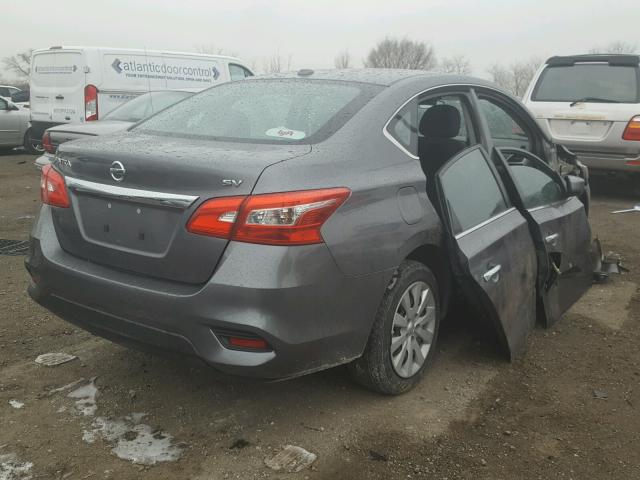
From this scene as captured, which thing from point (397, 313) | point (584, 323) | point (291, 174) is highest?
point (291, 174)

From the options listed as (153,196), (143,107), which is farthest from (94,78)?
(153,196)

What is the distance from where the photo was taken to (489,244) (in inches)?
127

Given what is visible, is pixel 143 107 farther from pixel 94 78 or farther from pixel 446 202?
pixel 446 202

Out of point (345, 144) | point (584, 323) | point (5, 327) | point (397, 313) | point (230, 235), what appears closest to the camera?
point (230, 235)

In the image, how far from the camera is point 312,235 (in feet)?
7.85

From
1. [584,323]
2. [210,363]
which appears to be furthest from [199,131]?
[584,323]

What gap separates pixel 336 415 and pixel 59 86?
1014cm

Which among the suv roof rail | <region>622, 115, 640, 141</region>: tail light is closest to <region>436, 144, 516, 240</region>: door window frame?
<region>622, 115, 640, 141</region>: tail light

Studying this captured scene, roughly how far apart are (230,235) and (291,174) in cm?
33

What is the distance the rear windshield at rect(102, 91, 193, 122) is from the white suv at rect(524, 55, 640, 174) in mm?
4538

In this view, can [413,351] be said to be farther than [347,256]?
Yes

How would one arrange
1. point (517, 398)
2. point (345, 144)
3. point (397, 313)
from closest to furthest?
point (345, 144)
point (397, 313)
point (517, 398)

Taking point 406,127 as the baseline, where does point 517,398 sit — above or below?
below

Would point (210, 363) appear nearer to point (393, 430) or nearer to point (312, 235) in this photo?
point (312, 235)
